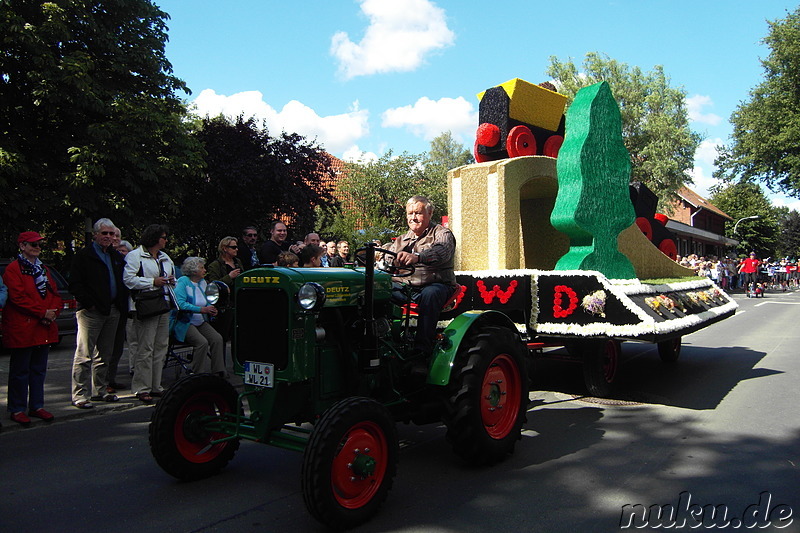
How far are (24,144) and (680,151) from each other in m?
37.1

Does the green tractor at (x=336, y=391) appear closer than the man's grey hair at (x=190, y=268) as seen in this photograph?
Yes

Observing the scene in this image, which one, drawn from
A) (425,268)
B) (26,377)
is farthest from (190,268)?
(425,268)

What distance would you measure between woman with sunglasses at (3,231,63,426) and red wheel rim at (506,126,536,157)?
17.7 feet

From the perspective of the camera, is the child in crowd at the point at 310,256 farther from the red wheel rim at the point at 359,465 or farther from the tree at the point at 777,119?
the tree at the point at 777,119

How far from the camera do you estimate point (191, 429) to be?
3.82 metres

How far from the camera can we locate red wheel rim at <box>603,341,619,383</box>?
6.50 metres

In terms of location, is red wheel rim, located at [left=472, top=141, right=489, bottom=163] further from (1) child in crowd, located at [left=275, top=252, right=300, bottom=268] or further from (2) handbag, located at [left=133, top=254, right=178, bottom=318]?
(2) handbag, located at [left=133, top=254, right=178, bottom=318]

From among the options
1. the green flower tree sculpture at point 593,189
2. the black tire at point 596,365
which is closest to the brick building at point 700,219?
the green flower tree sculpture at point 593,189

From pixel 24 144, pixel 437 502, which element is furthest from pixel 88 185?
pixel 437 502

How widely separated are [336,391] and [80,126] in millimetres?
13636

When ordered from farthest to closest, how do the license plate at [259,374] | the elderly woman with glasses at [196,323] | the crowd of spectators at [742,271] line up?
the crowd of spectators at [742,271], the elderly woman with glasses at [196,323], the license plate at [259,374]

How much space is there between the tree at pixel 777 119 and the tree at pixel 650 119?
11.9 feet

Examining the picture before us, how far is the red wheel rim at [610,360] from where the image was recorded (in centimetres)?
650

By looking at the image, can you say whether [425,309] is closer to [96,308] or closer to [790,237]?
[96,308]
